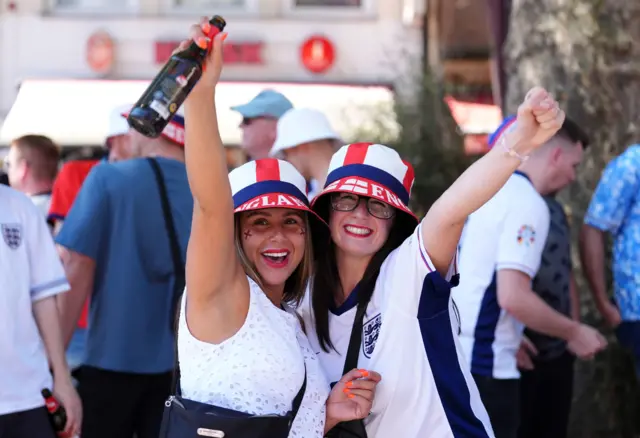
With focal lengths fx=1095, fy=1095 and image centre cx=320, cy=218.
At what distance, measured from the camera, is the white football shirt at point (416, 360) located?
301 centimetres

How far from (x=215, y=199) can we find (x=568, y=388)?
10.7 feet

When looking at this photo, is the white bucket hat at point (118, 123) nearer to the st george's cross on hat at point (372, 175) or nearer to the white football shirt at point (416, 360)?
the st george's cross on hat at point (372, 175)

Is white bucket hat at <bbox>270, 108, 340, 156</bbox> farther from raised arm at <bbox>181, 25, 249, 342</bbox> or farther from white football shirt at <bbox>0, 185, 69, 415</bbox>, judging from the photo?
raised arm at <bbox>181, 25, 249, 342</bbox>

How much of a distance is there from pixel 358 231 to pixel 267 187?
1.06 feet

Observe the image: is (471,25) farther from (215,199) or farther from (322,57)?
(215,199)

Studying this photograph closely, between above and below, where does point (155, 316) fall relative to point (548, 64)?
below

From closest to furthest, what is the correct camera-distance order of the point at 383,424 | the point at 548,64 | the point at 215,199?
the point at 215,199 → the point at 383,424 → the point at 548,64

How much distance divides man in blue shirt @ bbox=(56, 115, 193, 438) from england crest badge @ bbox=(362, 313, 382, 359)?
1767mm

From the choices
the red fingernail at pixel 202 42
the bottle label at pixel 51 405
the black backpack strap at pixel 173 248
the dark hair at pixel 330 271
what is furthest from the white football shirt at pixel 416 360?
the black backpack strap at pixel 173 248

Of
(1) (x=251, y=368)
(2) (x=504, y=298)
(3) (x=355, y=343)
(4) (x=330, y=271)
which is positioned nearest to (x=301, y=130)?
(2) (x=504, y=298)

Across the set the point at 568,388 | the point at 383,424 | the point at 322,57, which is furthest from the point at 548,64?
the point at 322,57

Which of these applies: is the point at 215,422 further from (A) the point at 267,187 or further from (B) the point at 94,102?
(B) the point at 94,102

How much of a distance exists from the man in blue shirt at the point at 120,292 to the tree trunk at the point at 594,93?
8.76 feet

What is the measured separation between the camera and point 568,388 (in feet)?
17.7
